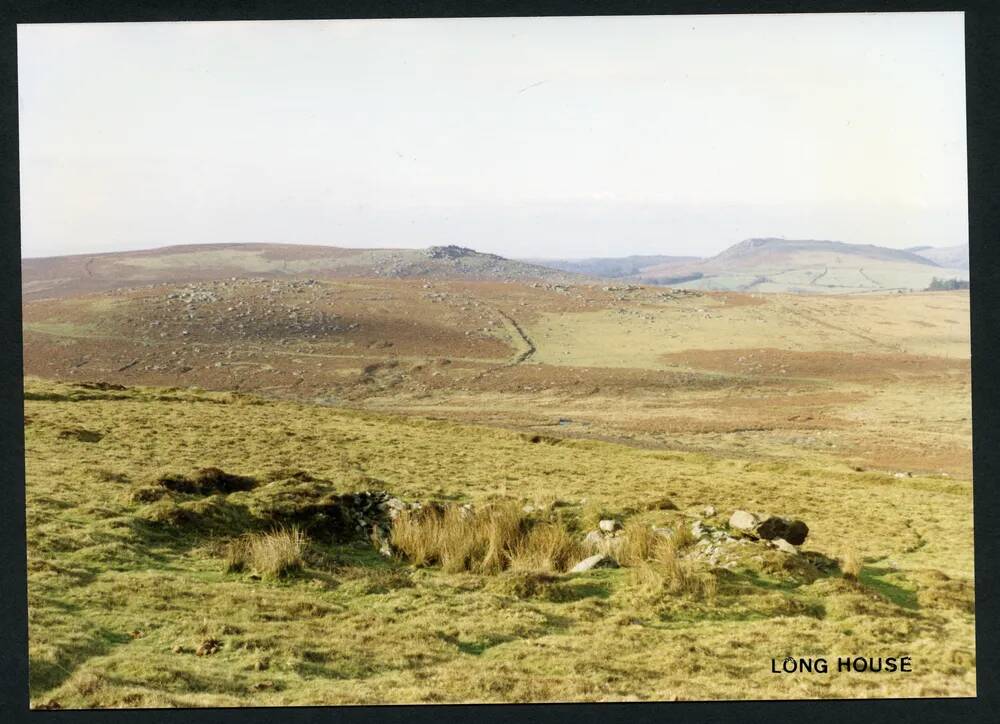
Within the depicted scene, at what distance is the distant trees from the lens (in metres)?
6.56

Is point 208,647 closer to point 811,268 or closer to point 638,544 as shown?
point 638,544

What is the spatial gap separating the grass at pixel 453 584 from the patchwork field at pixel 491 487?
2cm

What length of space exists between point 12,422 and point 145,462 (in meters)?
1.07

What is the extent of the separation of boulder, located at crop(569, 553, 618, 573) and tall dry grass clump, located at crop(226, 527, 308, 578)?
215 centimetres

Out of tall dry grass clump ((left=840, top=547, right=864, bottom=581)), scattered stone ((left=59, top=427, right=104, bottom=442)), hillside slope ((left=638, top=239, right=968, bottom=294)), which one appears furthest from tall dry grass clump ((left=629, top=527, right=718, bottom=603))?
scattered stone ((left=59, top=427, right=104, bottom=442))

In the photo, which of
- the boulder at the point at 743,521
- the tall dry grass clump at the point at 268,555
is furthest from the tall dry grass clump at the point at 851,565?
the tall dry grass clump at the point at 268,555

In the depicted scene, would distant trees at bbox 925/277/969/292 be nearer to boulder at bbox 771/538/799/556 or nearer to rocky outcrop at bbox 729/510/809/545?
rocky outcrop at bbox 729/510/809/545

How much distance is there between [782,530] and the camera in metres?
6.42

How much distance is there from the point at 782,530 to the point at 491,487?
2429 millimetres

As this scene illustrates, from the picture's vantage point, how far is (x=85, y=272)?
7.06 m

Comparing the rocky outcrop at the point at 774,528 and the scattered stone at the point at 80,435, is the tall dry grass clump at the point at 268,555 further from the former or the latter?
the rocky outcrop at the point at 774,528

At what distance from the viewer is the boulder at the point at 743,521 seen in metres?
6.46

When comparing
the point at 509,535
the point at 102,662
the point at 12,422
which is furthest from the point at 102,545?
the point at 509,535

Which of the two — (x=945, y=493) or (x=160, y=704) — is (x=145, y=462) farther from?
(x=945, y=493)
